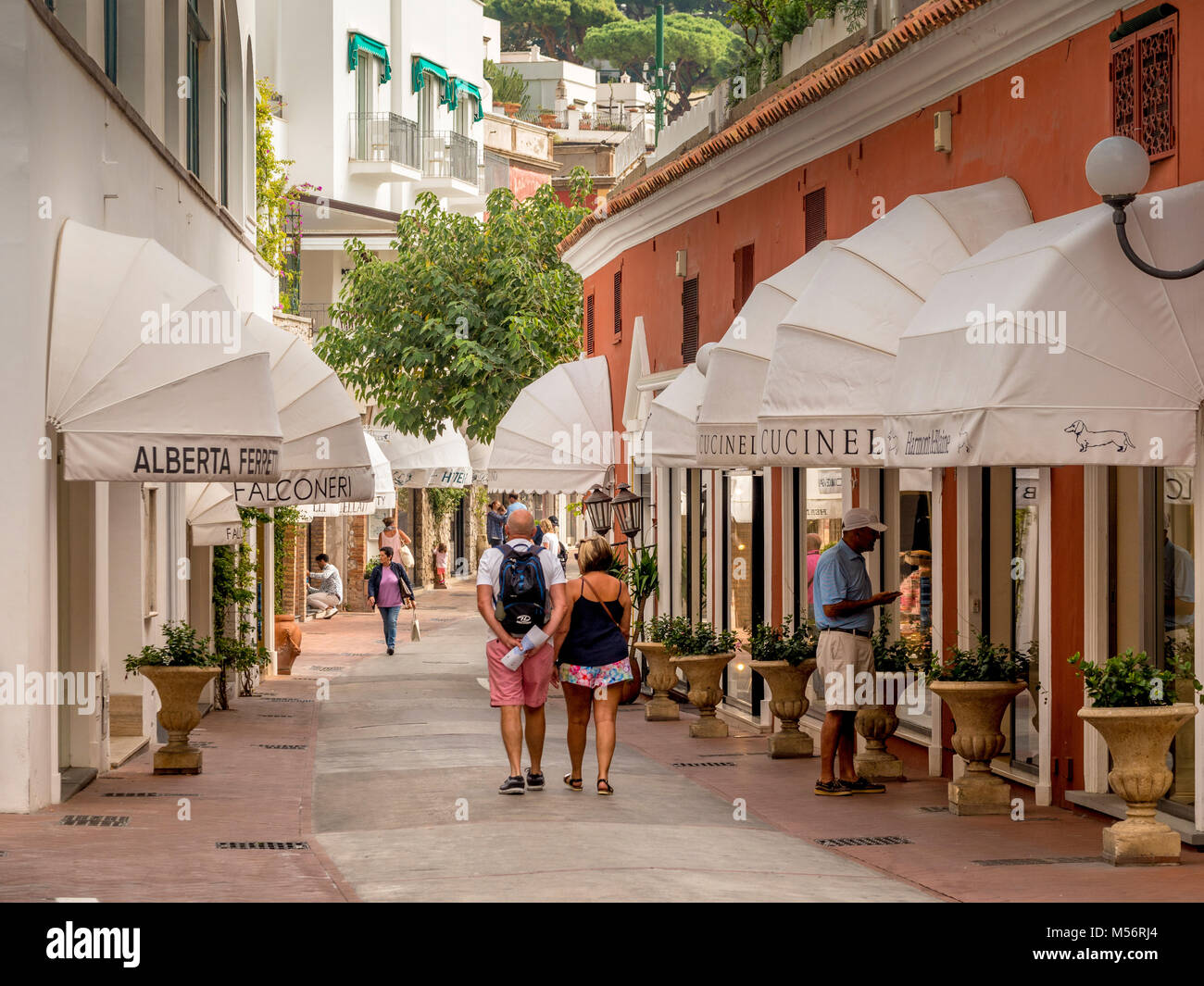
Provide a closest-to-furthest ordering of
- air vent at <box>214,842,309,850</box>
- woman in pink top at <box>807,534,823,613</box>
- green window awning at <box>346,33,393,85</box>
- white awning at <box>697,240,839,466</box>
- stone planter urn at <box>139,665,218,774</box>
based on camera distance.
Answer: air vent at <box>214,842,309,850</box>
stone planter urn at <box>139,665,218,774</box>
white awning at <box>697,240,839,466</box>
woman in pink top at <box>807,534,823,613</box>
green window awning at <box>346,33,393,85</box>

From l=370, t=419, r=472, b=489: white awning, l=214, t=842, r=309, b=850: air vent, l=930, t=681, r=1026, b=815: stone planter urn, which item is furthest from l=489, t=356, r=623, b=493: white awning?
l=370, t=419, r=472, b=489: white awning

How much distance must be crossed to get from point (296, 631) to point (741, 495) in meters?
9.50

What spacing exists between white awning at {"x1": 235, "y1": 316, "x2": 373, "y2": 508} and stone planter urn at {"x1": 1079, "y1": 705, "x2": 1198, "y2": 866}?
891 centimetres

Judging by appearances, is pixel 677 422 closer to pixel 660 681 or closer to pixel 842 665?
pixel 660 681

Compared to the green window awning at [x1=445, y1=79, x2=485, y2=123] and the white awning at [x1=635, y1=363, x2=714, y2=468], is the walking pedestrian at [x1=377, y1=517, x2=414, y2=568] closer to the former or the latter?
the white awning at [x1=635, y1=363, x2=714, y2=468]

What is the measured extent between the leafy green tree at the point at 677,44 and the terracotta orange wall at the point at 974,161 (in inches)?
2523

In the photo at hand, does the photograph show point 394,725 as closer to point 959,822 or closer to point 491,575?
point 491,575

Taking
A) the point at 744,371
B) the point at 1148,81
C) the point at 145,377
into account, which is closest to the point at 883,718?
the point at 744,371

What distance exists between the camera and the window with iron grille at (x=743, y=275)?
19.4m

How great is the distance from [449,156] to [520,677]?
38979 mm

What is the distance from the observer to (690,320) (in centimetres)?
2217

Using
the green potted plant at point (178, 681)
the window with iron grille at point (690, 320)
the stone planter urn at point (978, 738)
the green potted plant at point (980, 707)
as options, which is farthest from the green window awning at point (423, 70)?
the stone planter urn at point (978, 738)

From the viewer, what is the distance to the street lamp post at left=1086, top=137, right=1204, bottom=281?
31.8ft

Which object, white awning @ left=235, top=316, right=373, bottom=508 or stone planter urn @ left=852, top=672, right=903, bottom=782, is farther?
white awning @ left=235, top=316, right=373, bottom=508
